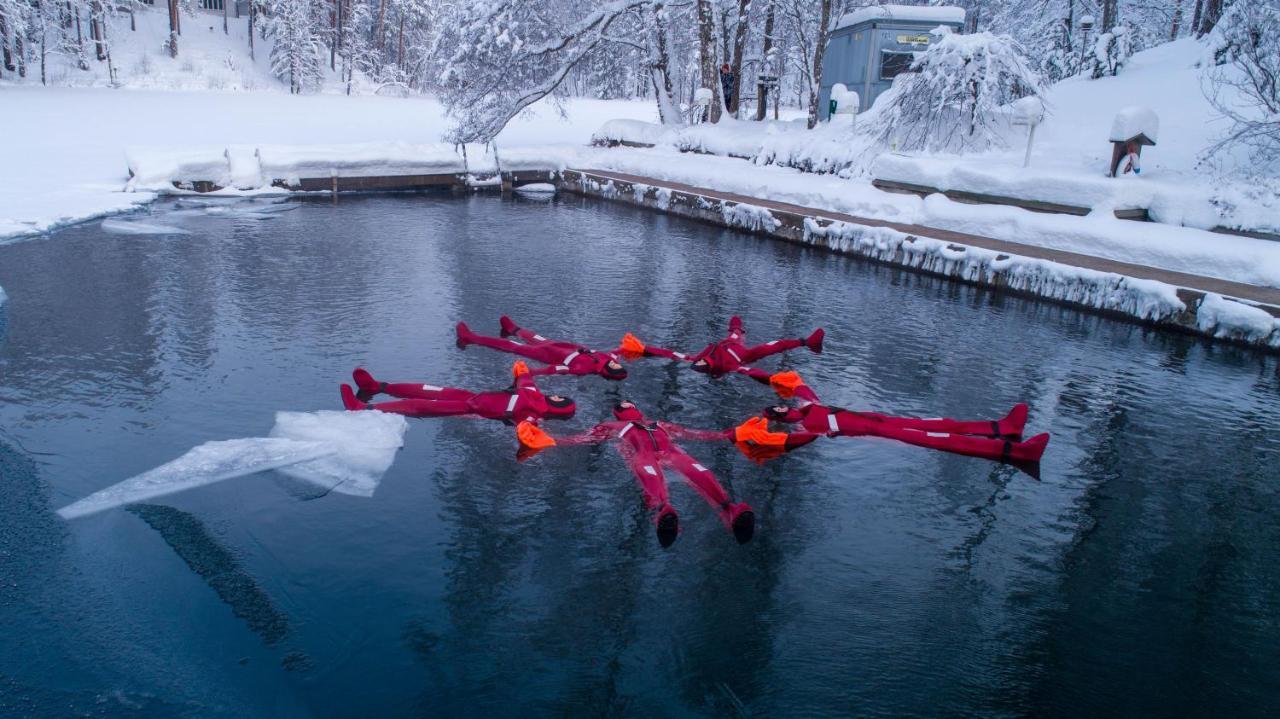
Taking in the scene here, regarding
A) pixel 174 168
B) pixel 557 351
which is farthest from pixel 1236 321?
pixel 174 168

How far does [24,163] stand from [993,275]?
21.1 meters

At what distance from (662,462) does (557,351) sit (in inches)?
101

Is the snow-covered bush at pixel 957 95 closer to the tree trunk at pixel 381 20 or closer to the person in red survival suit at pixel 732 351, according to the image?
the person in red survival suit at pixel 732 351

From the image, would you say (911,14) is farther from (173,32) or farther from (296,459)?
(173,32)

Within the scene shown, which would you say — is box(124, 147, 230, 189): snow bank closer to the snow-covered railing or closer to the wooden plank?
the snow-covered railing

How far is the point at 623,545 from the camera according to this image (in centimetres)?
556

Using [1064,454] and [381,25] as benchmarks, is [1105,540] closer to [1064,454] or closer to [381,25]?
[1064,454]

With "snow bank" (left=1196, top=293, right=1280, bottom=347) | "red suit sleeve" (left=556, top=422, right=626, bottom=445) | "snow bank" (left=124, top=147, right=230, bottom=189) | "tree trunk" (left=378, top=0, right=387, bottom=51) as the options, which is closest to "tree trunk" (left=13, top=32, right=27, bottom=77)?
"tree trunk" (left=378, top=0, right=387, bottom=51)

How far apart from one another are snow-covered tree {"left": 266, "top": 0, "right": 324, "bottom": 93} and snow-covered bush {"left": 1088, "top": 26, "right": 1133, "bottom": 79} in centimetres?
3926

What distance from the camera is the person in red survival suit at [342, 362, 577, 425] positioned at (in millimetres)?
7355

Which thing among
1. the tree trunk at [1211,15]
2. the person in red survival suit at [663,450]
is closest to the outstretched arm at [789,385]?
the person in red survival suit at [663,450]

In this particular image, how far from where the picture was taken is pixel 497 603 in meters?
Answer: 4.98

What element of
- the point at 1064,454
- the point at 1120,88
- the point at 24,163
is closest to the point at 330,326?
the point at 1064,454

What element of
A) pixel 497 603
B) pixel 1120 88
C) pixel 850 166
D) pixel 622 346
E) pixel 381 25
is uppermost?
pixel 381 25
